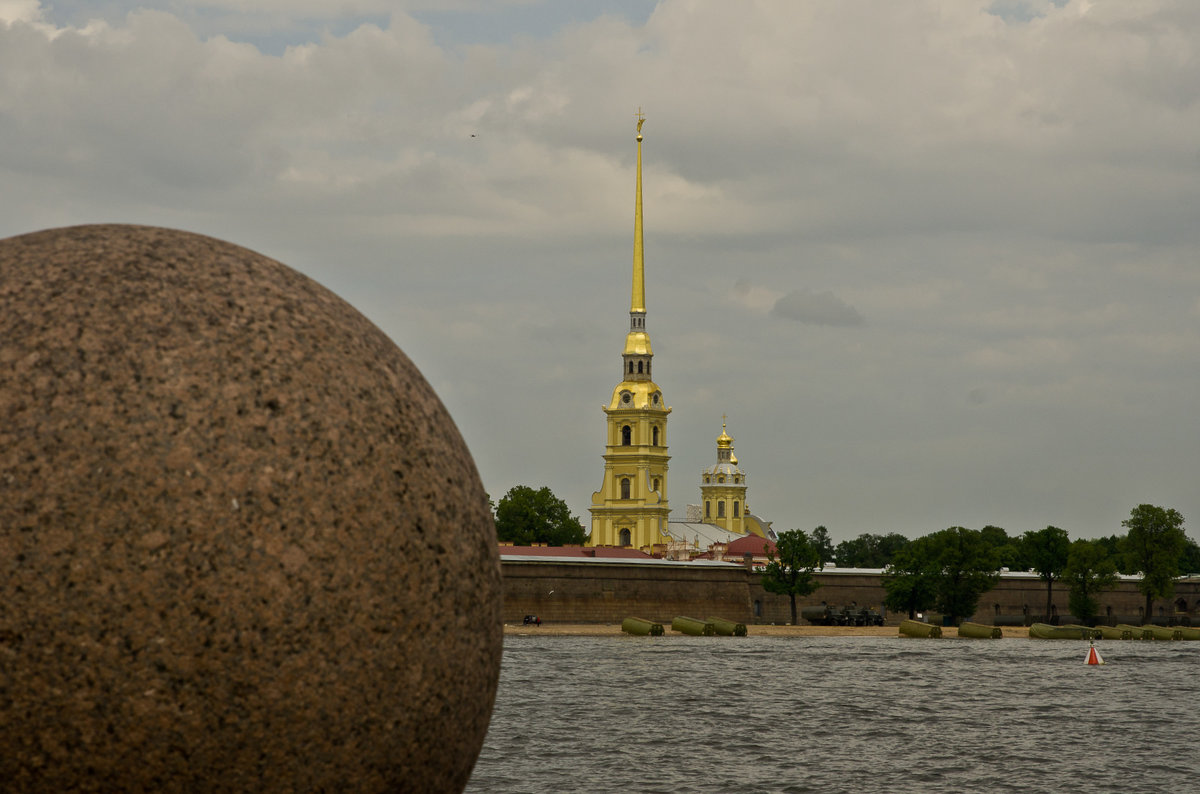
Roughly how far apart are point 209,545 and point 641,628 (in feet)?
197

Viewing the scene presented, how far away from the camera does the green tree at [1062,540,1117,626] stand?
8006 centimetres

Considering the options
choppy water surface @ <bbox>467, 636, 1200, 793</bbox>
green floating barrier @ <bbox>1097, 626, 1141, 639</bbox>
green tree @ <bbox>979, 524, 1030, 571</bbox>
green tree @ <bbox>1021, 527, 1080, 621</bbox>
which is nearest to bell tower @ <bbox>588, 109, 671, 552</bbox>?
green tree @ <bbox>979, 524, 1030, 571</bbox>

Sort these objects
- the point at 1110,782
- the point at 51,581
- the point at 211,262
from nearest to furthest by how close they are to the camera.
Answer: the point at 51,581 → the point at 211,262 → the point at 1110,782

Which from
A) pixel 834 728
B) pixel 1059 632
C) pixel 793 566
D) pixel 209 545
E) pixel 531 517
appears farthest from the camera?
pixel 531 517

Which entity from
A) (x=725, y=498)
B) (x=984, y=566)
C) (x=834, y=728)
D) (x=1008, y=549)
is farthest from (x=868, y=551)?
(x=834, y=728)

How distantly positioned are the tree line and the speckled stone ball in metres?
71.0

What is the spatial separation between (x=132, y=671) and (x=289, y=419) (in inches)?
36.9

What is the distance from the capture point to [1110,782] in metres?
14.3

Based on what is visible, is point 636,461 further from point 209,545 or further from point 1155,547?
point 209,545

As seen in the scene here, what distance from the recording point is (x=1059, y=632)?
224 ft

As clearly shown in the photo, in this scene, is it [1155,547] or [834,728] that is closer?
[834,728]

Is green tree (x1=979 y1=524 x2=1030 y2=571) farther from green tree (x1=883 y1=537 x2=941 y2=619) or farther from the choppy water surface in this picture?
the choppy water surface

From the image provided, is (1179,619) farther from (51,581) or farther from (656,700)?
(51,581)

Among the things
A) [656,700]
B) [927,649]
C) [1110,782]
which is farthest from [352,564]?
[927,649]
